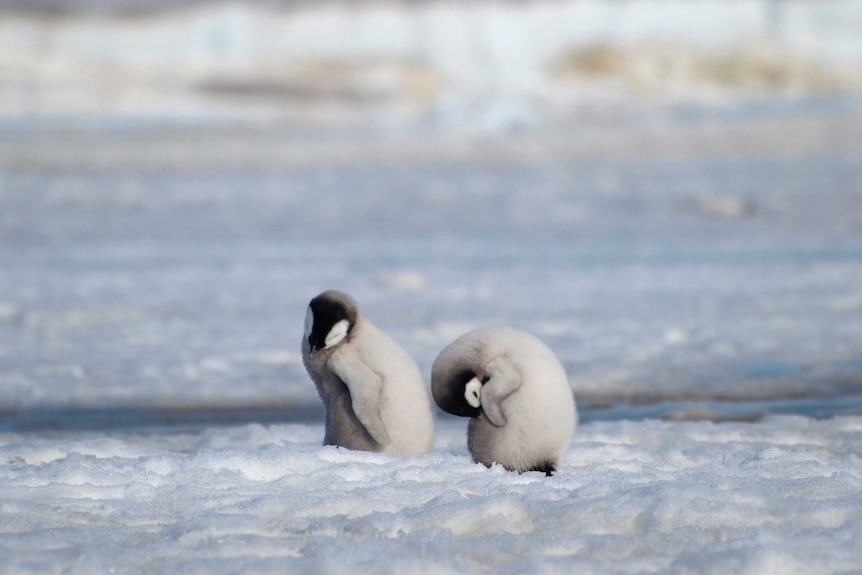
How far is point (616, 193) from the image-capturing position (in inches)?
560

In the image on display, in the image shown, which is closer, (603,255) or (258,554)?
(258,554)

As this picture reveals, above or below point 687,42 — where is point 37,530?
below

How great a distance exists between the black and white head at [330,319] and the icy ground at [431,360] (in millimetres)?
335

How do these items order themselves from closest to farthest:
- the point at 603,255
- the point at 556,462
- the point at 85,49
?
1. the point at 556,462
2. the point at 603,255
3. the point at 85,49

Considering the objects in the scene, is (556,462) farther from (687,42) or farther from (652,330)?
(687,42)

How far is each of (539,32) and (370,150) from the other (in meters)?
26.4

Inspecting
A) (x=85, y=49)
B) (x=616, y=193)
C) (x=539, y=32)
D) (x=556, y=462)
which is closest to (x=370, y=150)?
(x=616, y=193)

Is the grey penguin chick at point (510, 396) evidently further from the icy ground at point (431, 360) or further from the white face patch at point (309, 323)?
the white face patch at point (309, 323)

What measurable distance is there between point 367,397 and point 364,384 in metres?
0.04

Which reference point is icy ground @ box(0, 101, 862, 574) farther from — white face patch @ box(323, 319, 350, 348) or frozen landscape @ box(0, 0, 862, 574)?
white face patch @ box(323, 319, 350, 348)

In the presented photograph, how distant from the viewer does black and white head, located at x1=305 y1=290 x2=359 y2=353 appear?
3266mm

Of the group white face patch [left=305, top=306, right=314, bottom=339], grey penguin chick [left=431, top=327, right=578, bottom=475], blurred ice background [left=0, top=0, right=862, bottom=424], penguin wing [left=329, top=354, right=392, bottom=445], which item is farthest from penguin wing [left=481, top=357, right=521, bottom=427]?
blurred ice background [left=0, top=0, right=862, bottom=424]

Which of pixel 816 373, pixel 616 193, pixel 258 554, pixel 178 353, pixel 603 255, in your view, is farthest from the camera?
pixel 616 193

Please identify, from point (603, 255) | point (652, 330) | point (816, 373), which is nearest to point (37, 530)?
point (816, 373)
